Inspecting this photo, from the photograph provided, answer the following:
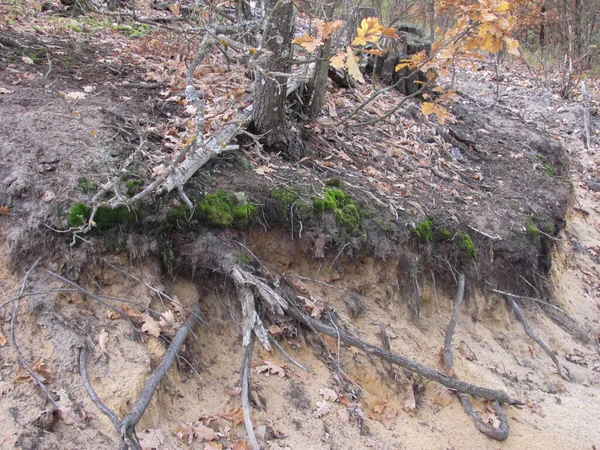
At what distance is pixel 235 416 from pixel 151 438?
0.65 metres

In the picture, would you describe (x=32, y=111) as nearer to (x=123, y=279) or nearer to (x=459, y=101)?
(x=123, y=279)

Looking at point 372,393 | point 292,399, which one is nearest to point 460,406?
point 372,393

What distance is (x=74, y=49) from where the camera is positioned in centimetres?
715

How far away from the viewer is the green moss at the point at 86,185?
167 inches

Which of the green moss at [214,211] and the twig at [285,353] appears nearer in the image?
the twig at [285,353]

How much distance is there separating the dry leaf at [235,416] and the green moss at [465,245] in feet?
11.0

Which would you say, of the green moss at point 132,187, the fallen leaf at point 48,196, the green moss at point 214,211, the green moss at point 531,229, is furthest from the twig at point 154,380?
the green moss at point 531,229

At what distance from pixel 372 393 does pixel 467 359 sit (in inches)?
55.6

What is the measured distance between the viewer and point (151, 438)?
3.44 meters

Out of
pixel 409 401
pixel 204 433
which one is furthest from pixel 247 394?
pixel 409 401

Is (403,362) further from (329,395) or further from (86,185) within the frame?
(86,185)

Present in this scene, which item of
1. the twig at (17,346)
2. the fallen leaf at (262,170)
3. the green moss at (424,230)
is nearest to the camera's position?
the twig at (17,346)

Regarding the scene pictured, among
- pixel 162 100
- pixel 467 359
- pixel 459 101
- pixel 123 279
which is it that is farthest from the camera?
pixel 459 101

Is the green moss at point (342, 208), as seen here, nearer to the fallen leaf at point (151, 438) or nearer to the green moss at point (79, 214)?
the green moss at point (79, 214)
